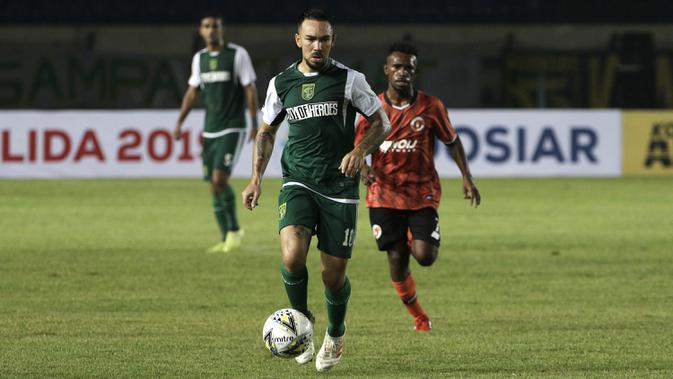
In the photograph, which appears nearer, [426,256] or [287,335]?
[287,335]

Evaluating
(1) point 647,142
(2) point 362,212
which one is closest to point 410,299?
(2) point 362,212

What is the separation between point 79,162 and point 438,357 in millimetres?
16730

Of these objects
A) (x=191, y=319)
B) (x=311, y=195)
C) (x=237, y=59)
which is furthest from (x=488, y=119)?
(x=311, y=195)

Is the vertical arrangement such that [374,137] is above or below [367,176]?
above

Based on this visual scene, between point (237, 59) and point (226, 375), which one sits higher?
point (237, 59)

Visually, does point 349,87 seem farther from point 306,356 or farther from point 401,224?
point 401,224

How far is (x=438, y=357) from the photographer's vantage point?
313 inches

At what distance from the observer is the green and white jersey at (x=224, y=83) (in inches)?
559

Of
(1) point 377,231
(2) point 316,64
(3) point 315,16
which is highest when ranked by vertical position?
(3) point 315,16

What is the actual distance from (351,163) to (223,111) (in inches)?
282

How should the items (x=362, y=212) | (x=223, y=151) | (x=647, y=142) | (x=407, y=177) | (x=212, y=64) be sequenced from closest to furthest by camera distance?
(x=407, y=177) < (x=223, y=151) < (x=212, y=64) < (x=362, y=212) < (x=647, y=142)

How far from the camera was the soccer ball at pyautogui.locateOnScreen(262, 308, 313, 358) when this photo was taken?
23.8ft

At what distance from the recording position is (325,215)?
7598mm

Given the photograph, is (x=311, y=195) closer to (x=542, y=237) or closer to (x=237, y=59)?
(x=237, y=59)
